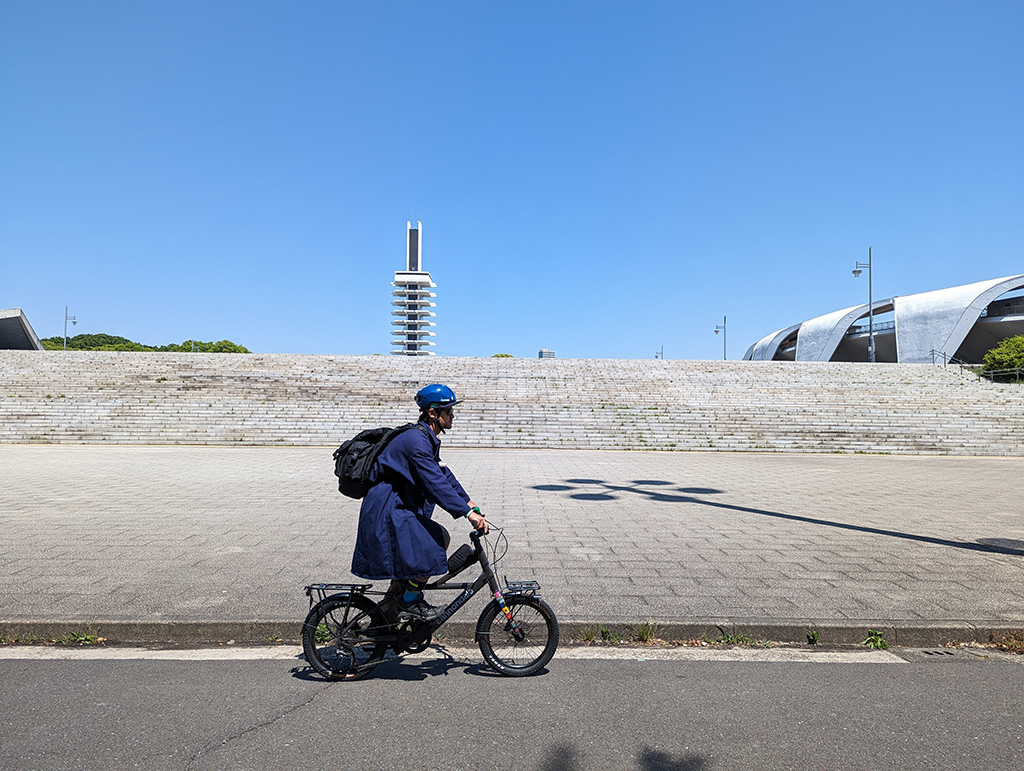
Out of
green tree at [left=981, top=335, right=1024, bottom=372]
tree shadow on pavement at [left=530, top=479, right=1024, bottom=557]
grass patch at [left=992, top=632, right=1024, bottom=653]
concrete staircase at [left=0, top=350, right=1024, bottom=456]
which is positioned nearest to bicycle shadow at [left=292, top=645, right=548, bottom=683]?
grass patch at [left=992, top=632, right=1024, bottom=653]

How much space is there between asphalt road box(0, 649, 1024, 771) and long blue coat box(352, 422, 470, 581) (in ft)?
2.26

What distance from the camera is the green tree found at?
31.0 m

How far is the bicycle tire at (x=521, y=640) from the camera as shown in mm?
3623

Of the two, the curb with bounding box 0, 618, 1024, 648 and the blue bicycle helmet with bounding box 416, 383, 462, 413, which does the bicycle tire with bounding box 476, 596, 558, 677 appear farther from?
the blue bicycle helmet with bounding box 416, 383, 462, 413

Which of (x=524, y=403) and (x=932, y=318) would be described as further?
(x=932, y=318)

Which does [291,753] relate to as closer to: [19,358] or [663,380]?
[663,380]

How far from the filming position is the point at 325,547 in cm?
621

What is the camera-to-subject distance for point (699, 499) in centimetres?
966

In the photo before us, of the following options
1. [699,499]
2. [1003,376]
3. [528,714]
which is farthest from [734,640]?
[1003,376]

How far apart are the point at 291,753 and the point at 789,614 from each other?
3.31m

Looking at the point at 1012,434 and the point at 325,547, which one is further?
the point at 1012,434

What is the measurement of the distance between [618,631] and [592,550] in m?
2.03

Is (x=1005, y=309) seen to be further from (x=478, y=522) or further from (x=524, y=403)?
(x=478, y=522)

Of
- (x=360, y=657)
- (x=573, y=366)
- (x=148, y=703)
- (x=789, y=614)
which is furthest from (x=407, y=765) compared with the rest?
(x=573, y=366)
